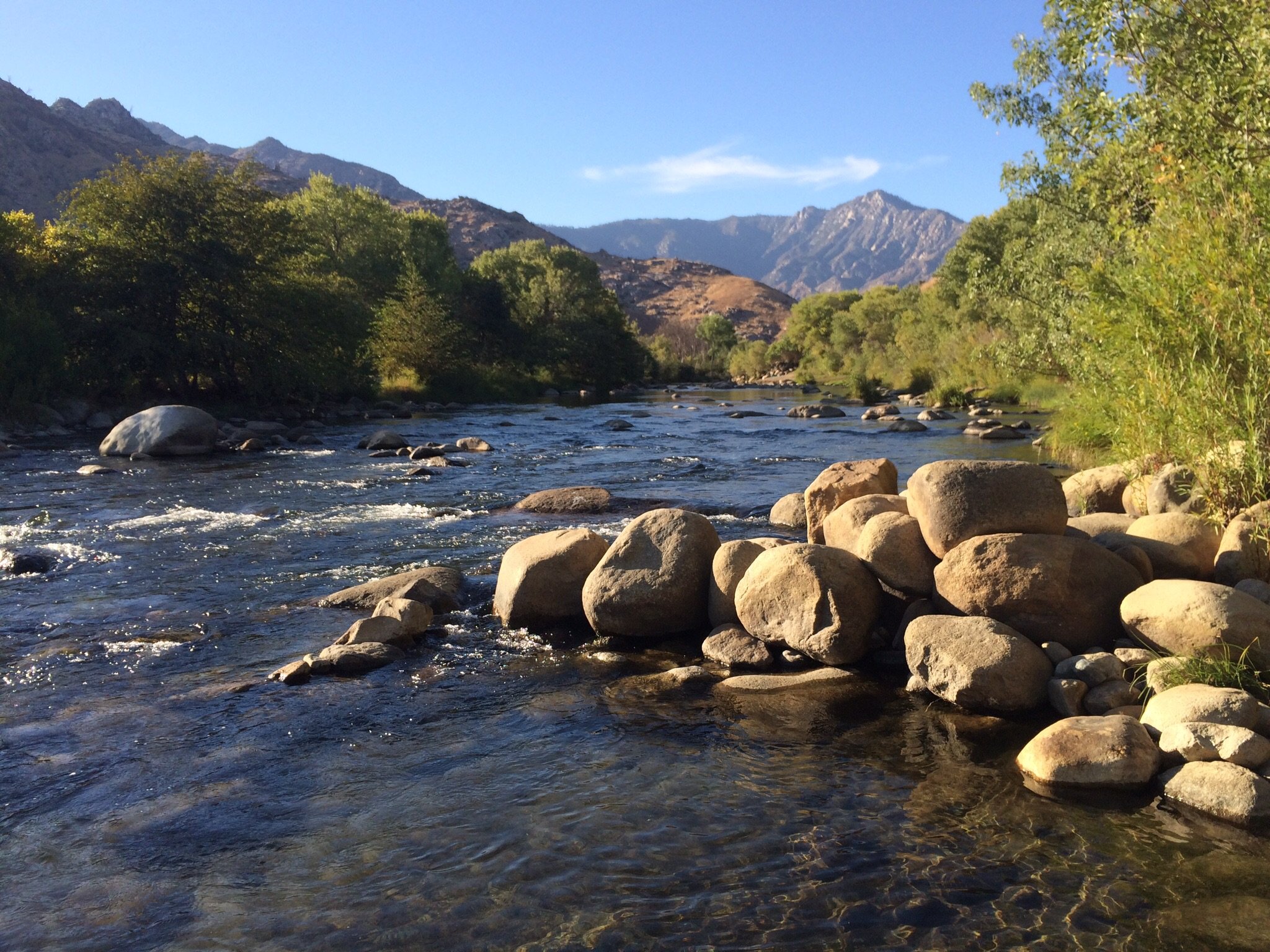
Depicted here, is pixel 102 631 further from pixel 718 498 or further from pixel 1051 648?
pixel 718 498

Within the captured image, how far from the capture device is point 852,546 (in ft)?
29.3

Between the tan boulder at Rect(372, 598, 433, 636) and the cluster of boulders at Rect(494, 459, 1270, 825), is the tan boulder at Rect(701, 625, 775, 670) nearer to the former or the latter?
the cluster of boulders at Rect(494, 459, 1270, 825)

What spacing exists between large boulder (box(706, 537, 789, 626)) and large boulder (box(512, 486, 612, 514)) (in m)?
6.44

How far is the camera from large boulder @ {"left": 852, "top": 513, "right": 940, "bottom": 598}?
8039mm

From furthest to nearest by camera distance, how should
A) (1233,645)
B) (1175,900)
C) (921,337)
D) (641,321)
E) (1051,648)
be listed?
(641,321), (921,337), (1051,648), (1233,645), (1175,900)

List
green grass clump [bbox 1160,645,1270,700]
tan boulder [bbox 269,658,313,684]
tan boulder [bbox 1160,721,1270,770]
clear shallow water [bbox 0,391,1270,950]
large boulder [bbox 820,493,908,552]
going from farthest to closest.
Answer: large boulder [bbox 820,493,908,552] < tan boulder [bbox 269,658,313,684] < green grass clump [bbox 1160,645,1270,700] < tan boulder [bbox 1160,721,1270,770] < clear shallow water [bbox 0,391,1270,950]

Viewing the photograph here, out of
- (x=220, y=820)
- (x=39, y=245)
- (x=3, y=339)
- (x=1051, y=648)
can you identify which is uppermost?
(x=39, y=245)

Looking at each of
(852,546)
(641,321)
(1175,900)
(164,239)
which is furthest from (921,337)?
(641,321)

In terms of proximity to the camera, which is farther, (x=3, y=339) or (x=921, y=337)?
(x=921, y=337)

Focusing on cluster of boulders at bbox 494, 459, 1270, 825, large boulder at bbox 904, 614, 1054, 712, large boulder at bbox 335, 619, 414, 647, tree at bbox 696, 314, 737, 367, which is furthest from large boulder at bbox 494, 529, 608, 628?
tree at bbox 696, 314, 737, 367

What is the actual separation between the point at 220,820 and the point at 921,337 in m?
54.2

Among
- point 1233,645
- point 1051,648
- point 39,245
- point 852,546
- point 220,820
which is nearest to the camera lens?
point 220,820

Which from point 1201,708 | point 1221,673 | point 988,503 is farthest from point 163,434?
point 1201,708

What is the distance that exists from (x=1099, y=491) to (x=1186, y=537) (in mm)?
3186
